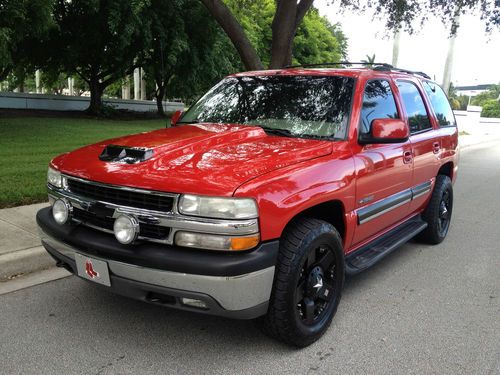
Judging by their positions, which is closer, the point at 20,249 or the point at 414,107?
the point at 20,249

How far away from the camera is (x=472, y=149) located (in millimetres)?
18406

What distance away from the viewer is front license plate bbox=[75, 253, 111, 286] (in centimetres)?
291

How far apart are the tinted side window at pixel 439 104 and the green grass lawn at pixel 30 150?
4.89 m

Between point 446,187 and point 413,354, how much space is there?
2.84m

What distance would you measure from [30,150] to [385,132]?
Result: 7935 millimetres

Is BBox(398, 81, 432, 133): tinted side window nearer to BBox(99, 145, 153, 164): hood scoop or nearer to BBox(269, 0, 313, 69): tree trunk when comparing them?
BBox(99, 145, 153, 164): hood scoop

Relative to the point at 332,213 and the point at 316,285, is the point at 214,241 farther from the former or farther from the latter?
the point at 332,213

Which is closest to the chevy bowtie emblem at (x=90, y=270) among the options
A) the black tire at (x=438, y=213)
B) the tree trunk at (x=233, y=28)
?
the black tire at (x=438, y=213)

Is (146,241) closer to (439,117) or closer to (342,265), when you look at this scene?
(342,265)

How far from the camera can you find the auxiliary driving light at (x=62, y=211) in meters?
3.19

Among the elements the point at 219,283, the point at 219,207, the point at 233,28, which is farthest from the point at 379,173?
the point at 233,28

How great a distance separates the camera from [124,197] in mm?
2906

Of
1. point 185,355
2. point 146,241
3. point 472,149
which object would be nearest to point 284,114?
point 146,241

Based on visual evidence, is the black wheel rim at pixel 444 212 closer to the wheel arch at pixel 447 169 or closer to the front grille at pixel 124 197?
the wheel arch at pixel 447 169
